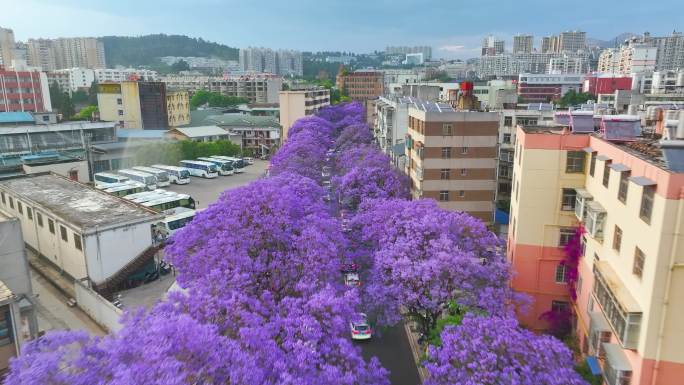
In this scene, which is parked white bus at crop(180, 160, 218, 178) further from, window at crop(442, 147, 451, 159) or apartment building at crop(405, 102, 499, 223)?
window at crop(442, 147, 451, 159)

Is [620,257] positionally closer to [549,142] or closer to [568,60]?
[549,142]

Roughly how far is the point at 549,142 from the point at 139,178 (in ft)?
125

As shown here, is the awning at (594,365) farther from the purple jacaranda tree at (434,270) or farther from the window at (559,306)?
the window at (559,306)

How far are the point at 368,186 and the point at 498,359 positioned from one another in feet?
58.6

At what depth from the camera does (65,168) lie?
39.6 metres

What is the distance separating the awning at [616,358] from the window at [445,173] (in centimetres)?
1745

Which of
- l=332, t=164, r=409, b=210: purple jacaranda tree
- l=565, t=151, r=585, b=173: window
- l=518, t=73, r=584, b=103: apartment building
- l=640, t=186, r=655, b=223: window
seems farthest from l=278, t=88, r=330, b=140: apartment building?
l=640, t=186, r=655, b=223: window

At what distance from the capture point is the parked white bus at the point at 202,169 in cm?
5062

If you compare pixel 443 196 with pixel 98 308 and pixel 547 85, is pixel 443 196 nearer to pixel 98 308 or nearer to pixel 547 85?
pixel 98 308


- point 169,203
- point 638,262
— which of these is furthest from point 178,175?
point 638,262

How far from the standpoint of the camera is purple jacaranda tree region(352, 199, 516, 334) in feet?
52.1

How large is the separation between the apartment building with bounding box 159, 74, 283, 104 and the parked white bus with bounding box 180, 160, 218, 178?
5379 centimetres

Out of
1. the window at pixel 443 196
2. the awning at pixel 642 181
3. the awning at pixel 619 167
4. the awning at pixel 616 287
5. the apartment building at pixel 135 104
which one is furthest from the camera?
the apartment building at pixel 135 104

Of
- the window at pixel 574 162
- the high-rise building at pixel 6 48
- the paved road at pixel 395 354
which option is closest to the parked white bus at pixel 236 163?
the paved road at pixel 395 354
